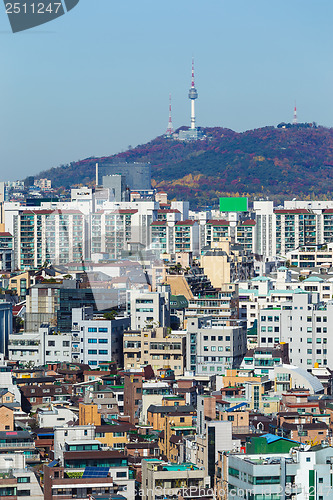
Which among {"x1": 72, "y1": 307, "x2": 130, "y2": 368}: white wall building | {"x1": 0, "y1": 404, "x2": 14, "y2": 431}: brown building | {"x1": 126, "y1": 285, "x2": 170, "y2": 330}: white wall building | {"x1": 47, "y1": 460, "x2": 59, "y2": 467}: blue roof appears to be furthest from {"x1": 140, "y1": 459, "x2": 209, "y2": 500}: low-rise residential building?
{"x1": 126, "y1": 285, "x2": 170, "y2": 330}: white wall building

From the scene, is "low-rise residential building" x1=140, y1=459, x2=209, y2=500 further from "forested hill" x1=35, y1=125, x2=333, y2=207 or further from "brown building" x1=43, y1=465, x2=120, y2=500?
"forested hill" x1=35, y1=125, x2=333, y2=207

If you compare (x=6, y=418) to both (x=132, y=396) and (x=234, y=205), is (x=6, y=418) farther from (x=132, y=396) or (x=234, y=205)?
(x=234, y=205)

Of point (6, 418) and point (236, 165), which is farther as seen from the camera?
point (236, 165)

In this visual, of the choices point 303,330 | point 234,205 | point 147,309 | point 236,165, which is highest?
point 236,165

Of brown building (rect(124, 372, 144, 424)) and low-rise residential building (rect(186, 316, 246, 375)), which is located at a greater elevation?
low-rise residential building (rect(186, 316, 246, 375))

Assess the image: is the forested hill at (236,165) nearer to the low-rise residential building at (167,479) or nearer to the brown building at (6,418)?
the brown building at (6,418)

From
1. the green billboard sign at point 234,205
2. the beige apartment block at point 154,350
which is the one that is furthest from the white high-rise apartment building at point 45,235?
the beige apartment block at point 154,350

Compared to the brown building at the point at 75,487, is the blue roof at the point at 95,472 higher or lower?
higher

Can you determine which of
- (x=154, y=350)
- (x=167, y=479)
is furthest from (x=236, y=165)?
(x=167, y=479)

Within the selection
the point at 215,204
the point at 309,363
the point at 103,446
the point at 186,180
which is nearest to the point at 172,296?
the point at 309,363

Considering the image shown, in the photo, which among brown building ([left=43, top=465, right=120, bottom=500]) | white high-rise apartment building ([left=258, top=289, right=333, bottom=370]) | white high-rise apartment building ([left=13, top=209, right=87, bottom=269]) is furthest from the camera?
white high-rise apartment building ([left=13, top=209, right=87, bottom=269])
